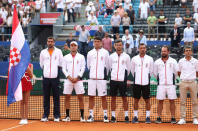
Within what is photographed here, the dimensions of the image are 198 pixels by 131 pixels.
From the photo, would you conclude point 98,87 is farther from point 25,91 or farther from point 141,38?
point 141,38

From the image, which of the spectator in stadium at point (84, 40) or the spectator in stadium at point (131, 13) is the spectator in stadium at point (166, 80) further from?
the spectator in stadium at point (131, 13)

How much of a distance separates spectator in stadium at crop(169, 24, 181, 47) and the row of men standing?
821 centimetres

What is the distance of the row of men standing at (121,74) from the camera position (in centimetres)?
1418

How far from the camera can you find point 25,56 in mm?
13586

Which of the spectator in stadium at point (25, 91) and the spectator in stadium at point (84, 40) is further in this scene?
the spectator in stadium at point (84, 40)

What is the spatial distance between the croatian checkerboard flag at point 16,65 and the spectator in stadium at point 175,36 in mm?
10359

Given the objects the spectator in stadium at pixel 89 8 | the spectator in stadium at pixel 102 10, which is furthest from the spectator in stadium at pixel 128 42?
the spectator in stadium at pixel 89 8

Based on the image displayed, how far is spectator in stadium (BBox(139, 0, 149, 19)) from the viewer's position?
25828 millimetres

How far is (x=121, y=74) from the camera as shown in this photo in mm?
14367

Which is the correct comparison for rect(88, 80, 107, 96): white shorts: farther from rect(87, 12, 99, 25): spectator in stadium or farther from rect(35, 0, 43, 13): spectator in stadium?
rect(35, 0, 43, 13): spectator in stadium

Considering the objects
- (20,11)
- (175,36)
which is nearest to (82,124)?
(175,36)

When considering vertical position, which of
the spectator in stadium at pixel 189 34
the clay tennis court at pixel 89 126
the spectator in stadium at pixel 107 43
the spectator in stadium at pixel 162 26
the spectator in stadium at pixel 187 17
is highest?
the spectator in stadium at pixel 187 17

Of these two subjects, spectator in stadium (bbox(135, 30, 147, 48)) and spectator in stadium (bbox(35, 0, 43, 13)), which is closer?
spectator in stadium (bbox(135, 30, 147, 48))

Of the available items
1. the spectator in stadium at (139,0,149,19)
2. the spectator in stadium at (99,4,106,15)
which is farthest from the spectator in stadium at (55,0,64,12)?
the spectator in stadium at (139,0,149,19)
